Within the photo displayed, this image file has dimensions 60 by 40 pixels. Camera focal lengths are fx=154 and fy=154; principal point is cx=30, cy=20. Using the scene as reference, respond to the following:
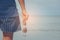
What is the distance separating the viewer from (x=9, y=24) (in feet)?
4.78

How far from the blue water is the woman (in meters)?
0.15

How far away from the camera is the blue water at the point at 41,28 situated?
1.61m

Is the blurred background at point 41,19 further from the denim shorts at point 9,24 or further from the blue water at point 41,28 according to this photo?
the denim shorts at point 9,24

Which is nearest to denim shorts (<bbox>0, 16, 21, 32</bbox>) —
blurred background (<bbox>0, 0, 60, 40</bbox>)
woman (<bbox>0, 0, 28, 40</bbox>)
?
woman (<bbox>0, 0, 28, 40</bbox>)

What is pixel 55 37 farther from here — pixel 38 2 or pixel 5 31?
pixel 5 31

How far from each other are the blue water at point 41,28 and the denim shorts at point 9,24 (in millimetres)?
137

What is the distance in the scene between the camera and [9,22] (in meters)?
1.45


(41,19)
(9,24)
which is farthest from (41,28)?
(9,24)

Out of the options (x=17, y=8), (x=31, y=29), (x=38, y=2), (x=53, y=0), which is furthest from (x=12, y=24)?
(x=53, y=0)

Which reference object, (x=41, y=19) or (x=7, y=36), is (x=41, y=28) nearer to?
(x=41, y=19)

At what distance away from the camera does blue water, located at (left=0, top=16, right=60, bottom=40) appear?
5.29 ft

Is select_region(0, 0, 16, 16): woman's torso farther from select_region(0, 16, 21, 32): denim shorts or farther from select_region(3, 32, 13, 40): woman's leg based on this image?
select_region(3, 32, 13, 40): woman's leg

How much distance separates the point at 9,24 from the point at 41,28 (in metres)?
0.37

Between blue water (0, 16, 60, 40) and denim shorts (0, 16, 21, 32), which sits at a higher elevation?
denim shorts (0, 16, 21, 32)
